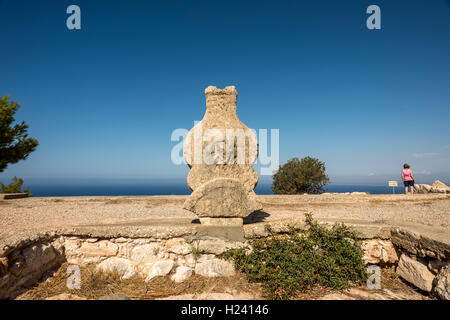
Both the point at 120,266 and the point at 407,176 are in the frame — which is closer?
the point at 120,266

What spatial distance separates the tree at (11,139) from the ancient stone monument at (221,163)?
14266 mm

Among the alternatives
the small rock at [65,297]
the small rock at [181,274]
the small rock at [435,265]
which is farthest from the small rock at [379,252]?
the small rock at [65,297]

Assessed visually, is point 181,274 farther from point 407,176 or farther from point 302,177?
point 302,177

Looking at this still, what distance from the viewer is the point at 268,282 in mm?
3361

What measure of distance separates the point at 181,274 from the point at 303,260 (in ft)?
6.68

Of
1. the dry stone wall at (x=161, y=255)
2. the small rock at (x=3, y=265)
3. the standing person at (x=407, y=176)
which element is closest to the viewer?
the small rock at (x=3, y=265)

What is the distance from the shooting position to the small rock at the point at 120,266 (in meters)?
3.78

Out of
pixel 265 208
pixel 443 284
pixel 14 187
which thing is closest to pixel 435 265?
pixel 443 284

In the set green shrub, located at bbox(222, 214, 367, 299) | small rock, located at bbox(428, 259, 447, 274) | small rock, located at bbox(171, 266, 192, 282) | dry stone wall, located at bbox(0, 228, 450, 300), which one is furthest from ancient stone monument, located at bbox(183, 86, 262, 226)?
small rock, located at bbox(428, 259, 447, 274)

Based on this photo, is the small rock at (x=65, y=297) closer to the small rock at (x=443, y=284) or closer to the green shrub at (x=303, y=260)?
the green shrub at (x=303, y=260)

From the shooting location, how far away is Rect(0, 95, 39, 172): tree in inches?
496

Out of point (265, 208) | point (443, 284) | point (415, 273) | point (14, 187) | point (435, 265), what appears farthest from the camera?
point (14, 187)

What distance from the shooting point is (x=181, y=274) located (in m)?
3.74
